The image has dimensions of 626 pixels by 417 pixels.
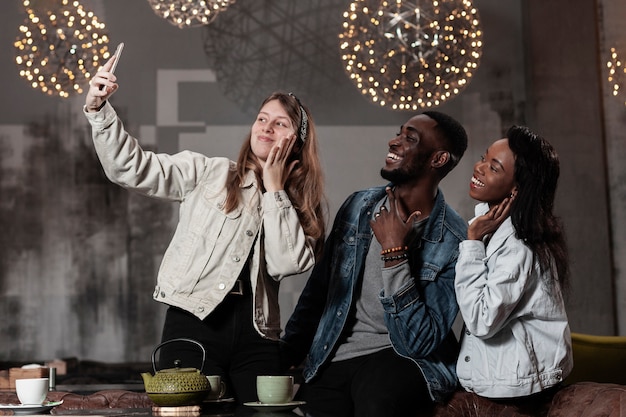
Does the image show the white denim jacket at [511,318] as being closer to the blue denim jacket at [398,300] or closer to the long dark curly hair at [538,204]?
the long dark curly hair at [538,204]

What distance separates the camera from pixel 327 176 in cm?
705

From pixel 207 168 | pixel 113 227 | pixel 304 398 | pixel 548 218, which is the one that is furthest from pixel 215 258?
pixel 113 227

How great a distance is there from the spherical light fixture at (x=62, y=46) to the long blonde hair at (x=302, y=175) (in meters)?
2.82

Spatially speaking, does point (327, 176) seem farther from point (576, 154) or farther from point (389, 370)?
point (389, 370)

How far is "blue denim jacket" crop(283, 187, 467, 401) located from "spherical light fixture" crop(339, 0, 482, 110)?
1947 millimetres

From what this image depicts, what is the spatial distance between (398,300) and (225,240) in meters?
0.62

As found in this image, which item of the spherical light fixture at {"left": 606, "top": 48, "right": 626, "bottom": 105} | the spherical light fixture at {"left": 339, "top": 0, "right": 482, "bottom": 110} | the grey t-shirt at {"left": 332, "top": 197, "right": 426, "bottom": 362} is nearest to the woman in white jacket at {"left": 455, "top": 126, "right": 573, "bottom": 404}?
the grey t-shirt at {"left": 332, "top": 197, "right": 426, "bottom": 362}

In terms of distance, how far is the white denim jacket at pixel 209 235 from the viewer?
113 inches

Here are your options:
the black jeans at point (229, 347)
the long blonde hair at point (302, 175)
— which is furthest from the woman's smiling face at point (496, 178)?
the black jeans at point (229, 347)

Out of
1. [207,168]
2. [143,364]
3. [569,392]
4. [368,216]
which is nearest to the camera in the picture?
[569,392]

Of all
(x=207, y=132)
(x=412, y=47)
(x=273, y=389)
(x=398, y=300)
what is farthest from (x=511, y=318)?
(x=207, y=132)

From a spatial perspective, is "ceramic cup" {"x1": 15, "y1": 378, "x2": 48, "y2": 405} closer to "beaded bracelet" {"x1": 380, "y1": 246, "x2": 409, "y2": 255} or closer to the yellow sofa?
"beaded bracelet" {"x1": 380, "y1": 246, "x2": 409, "y2": 255}

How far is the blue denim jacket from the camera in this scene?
9.80 feet

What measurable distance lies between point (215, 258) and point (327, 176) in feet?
13.7
